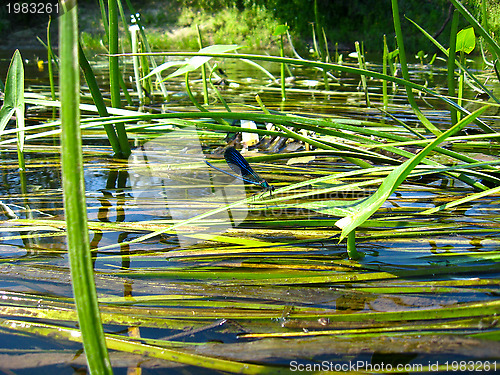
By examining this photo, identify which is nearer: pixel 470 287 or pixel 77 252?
pixel 77 252

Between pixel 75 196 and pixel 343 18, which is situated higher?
pixel 343 18

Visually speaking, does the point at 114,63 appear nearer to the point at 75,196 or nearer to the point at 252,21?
the point at 75,196

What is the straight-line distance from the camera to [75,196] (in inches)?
9.4

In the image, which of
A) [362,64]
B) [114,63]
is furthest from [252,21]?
[114,63]


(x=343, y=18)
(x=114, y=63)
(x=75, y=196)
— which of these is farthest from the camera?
(x=343, y=18)

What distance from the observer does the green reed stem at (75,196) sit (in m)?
0.21

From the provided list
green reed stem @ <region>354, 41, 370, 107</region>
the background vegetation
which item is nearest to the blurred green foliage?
the background vegetation

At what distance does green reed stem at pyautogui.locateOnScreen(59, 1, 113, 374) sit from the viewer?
0.21 meters

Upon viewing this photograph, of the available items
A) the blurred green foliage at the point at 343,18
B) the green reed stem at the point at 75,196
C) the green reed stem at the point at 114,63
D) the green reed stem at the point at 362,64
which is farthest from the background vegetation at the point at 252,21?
the green reed stem at the point at 75,196

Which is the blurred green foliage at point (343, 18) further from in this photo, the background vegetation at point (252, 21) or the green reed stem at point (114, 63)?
the green reed stem at point (114, 63)

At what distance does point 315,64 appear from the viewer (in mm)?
654

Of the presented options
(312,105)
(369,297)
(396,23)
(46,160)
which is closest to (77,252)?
(369,297)

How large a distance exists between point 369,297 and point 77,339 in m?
0.36

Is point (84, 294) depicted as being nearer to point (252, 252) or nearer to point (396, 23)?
point (252, 252)
